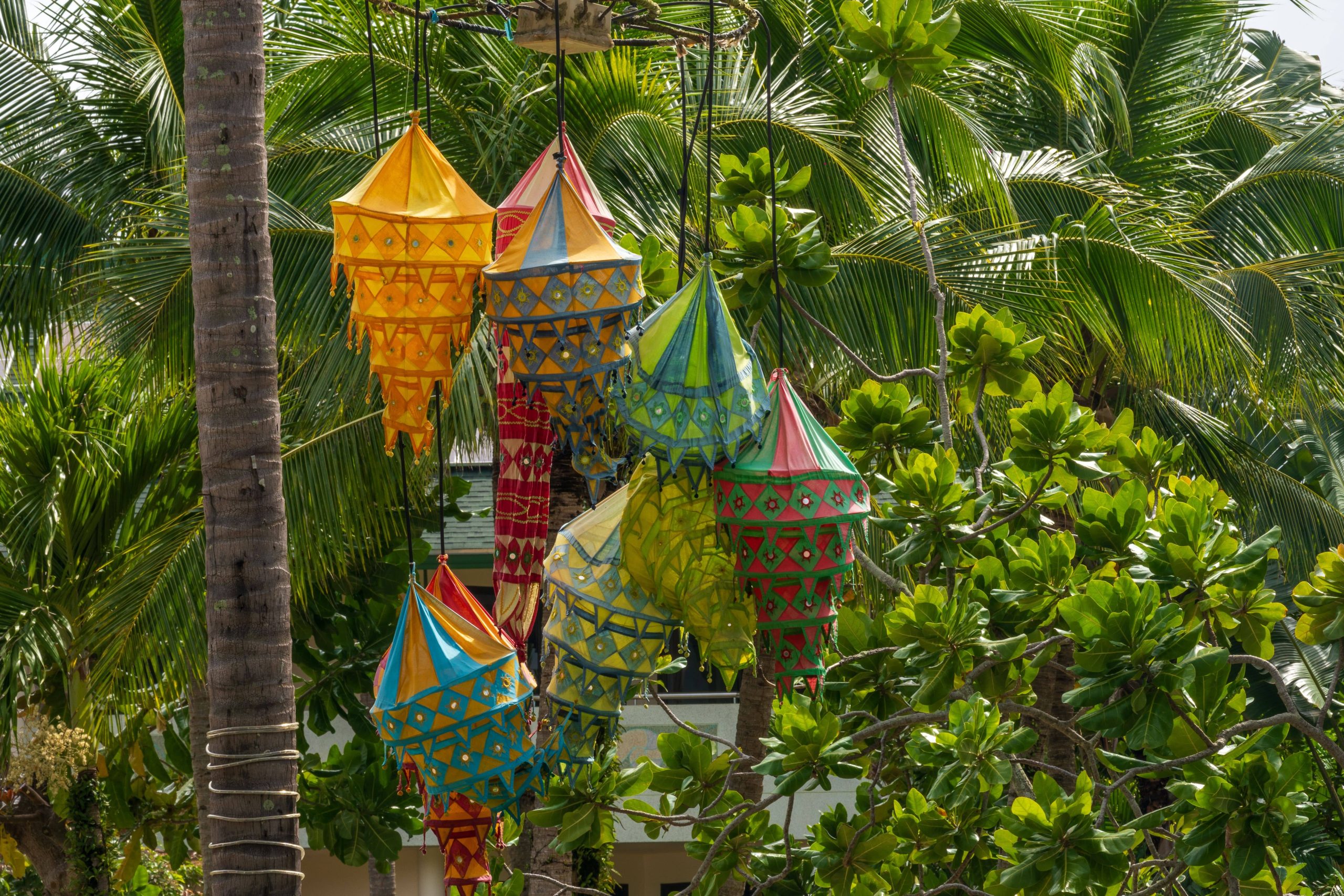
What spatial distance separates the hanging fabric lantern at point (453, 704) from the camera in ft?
8.44

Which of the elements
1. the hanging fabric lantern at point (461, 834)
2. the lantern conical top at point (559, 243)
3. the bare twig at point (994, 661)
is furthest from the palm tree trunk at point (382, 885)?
the lantern conical top at point (559, 243)

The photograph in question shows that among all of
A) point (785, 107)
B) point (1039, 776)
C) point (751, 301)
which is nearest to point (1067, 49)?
point (785, 107)

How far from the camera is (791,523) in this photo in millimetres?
2496

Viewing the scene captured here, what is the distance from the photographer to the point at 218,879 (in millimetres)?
3340

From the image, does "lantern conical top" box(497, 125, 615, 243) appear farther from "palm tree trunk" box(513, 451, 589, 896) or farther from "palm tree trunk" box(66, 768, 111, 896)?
"palm tree trunk" box(66, 768, 111, 896)

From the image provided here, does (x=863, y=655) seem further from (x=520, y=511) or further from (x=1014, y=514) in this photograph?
(x=520, y=511)

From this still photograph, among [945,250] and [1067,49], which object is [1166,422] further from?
[945,250]

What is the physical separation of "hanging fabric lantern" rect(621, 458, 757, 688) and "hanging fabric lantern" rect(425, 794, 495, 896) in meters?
0.54

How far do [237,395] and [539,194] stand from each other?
1.12 meters

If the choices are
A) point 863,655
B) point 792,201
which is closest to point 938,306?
point 863,655

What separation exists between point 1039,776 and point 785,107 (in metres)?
4.57

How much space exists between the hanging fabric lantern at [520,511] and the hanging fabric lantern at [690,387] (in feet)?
1.13

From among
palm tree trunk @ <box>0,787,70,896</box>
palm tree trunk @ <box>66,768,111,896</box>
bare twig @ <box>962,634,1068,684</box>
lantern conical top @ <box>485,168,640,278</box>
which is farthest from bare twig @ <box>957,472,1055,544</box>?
palm tree trunk @ <box>0,787,70,896</box>

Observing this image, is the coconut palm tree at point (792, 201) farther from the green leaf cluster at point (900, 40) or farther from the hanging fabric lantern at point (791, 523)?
the hanging fabric lantern at point (791, 523)
